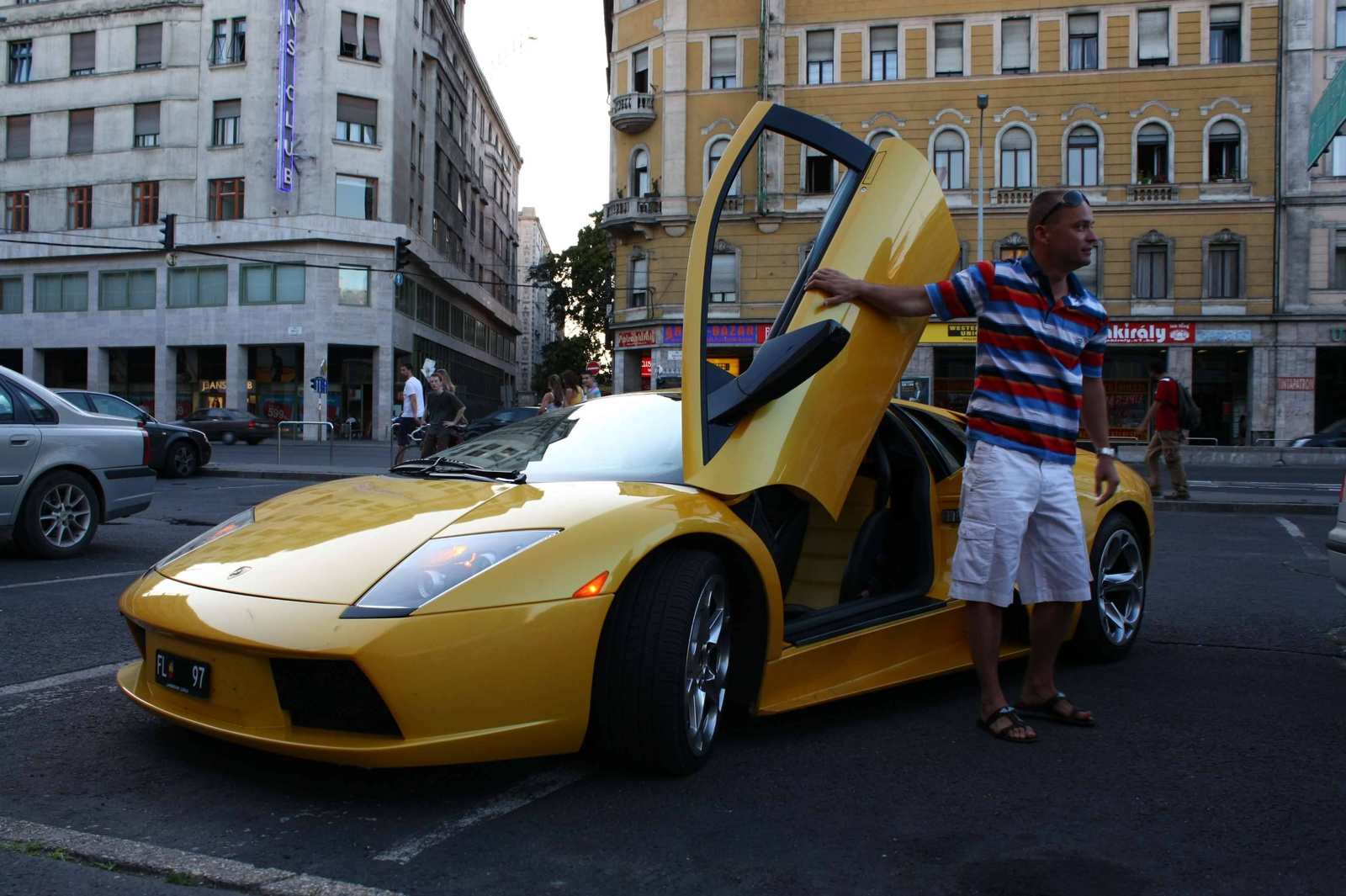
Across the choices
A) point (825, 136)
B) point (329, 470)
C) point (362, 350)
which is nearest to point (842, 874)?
point (825, 136)

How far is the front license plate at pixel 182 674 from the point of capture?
264 cm

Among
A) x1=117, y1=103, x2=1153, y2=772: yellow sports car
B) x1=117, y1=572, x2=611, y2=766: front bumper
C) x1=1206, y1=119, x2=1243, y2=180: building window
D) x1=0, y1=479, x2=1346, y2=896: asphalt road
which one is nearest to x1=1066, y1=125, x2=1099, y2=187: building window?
x1=1206, y1=119, x2=1243, y2=180: building window

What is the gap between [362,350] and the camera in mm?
40125

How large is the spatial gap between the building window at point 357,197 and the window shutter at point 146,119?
314 inches

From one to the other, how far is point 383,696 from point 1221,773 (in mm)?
2424

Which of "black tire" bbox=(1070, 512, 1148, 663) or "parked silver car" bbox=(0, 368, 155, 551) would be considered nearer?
"black tire" bbox=(1070, 512, 1148, 663)

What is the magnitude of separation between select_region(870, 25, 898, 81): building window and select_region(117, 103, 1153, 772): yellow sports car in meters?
29.6

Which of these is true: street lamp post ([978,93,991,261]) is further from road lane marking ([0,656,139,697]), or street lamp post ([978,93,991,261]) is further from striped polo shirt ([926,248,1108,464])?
road lane marking ([0,656,139,697])

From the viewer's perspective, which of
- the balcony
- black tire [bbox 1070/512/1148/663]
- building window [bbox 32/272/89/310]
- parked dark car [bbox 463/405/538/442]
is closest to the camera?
black tire [bbox 1070/512/1148/663]

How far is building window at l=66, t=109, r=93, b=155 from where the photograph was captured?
41.0 metres

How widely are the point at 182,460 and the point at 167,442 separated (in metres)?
0.39

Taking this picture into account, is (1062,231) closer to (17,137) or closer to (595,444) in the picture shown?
(595,444)

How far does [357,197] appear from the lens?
3934 cm

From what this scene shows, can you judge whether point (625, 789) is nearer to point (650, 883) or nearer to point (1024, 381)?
point (650, 883)
